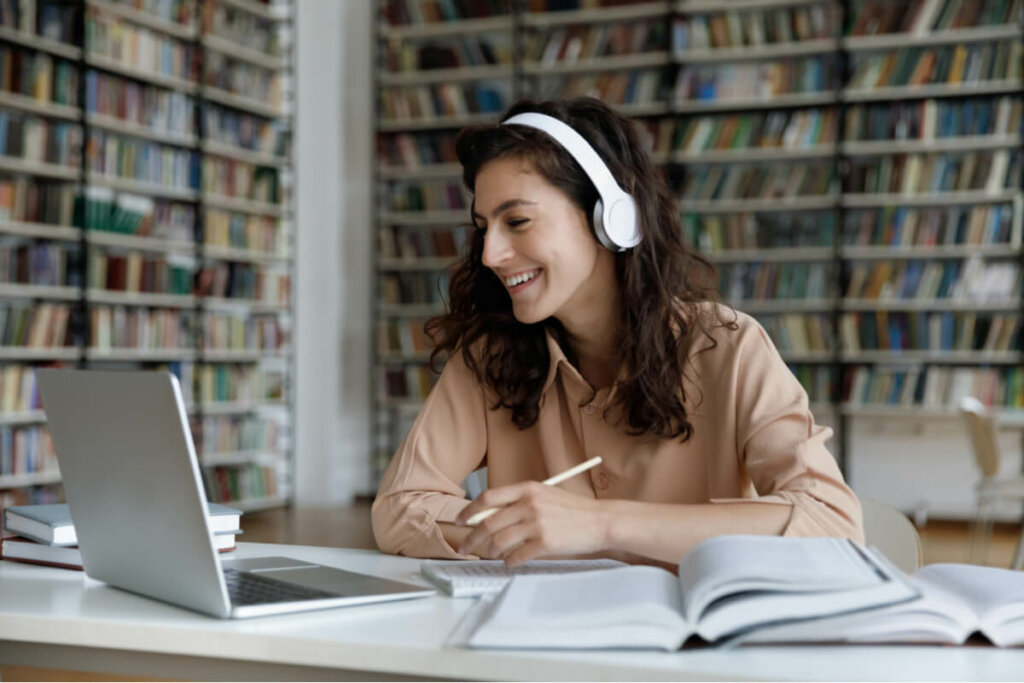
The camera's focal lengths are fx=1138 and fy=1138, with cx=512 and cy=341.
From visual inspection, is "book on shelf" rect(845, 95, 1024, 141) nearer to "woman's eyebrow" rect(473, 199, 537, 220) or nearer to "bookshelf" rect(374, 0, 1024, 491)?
"bookshelf" rect(374, 0, 1024, 491)

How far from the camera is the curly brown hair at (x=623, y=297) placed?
1.49 meters

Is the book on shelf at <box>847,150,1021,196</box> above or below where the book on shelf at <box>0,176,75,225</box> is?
above

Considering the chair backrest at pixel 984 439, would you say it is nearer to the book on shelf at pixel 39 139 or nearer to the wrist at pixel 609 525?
the wrist at pixel 609 525

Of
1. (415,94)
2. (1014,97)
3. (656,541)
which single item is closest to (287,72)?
(415,94)

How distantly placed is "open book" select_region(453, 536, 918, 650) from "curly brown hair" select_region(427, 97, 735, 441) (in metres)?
0.58

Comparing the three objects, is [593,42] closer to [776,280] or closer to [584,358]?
[776,280]

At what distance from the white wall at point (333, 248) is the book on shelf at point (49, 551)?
5.24 metres

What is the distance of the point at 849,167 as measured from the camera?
19.6 feet

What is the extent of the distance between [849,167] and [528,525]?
17.5 feet

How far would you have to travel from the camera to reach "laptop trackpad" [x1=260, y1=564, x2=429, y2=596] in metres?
1.01

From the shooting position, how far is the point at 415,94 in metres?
6.83

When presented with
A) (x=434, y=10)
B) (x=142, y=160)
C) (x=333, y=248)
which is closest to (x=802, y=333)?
(x=333, y=248)

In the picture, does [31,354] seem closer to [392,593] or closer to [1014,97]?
[392,593]

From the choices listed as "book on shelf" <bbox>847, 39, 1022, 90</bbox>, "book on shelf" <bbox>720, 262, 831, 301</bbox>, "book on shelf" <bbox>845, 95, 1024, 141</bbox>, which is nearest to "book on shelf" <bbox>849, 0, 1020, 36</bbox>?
"book on shelf" <bbox>847, 39, 1022, 90</bbox>
